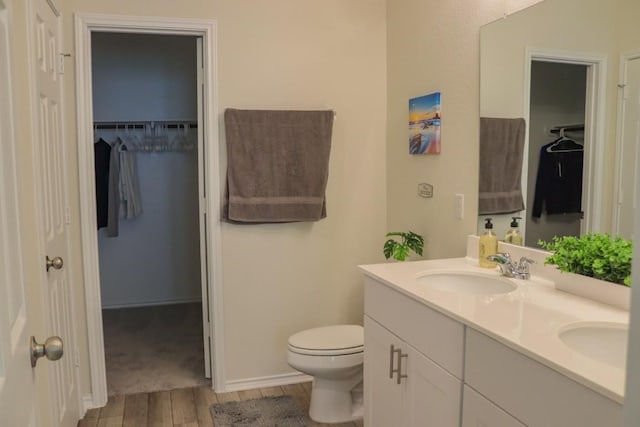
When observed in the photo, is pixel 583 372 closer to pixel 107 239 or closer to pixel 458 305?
pixel 458 305

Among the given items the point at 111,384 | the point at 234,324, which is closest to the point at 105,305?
the point at 111,384

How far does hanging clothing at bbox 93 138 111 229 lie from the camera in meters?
4.54

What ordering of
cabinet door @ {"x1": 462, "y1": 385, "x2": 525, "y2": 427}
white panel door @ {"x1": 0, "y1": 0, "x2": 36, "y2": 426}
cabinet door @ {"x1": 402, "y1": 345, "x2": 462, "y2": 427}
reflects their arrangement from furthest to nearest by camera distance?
1. cabinet door @ {"x1": 402, "y1": 345, "x2": 462, "y2": 427}
2. cabinet door @ {"x1": 462, "y1": 385, "x2": 525, "y2": 427}
3. white panel door @ {"x1": 0, "y1": 0, "x2": 36, "y2": 426}

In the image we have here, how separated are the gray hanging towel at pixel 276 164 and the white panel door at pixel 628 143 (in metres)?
1.69

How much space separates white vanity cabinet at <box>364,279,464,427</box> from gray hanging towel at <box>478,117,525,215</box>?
0.67 meters

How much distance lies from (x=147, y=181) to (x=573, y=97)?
3.92 metres

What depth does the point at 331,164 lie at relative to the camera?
3193mm

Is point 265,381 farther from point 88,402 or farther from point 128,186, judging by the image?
point 128,186

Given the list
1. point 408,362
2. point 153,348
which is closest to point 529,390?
point 408,362

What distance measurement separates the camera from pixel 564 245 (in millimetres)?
1840

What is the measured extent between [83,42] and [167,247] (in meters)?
2.56

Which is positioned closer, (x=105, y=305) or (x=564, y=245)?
(x=564, y=245)

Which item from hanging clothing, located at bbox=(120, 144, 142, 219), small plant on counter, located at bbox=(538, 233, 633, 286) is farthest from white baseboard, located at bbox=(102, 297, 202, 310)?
small plant on counter, located at bbox=(538, 233, 633, 286)

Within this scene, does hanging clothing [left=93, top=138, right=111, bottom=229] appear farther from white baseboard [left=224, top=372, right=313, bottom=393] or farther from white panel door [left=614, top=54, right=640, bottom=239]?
white panel door [left=614, top=54, right=640, bottom=239]
